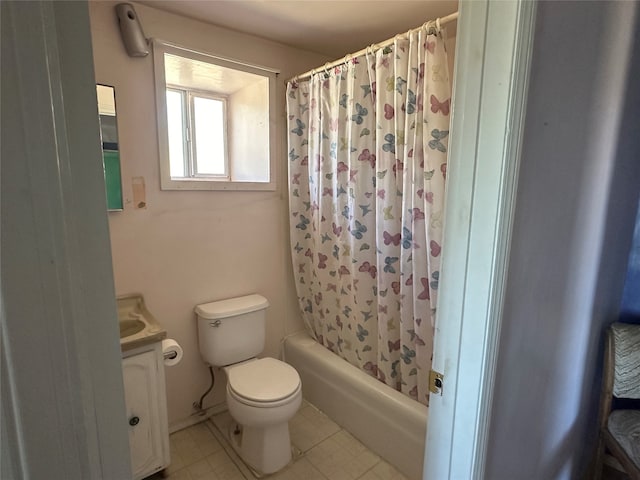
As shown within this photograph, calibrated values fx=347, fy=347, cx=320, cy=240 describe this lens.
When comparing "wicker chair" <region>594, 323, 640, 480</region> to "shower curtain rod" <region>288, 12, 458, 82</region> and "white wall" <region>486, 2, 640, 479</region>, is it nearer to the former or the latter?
"white wall" <region>486, 2, 640, 479</region>

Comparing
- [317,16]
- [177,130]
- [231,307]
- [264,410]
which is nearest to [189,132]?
[177,130]

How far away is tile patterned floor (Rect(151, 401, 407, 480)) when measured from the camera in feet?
5.63

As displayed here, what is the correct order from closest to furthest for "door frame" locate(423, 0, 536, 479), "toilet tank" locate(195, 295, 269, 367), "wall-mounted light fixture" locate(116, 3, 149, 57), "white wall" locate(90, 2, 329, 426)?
"door frame" locate(423, 0, 536, 479) < "wall-mounted light fixture" locate(116, 3, 149, 57) < "white wall" locate(90, 2, 329, 426) < "toilet tank" locate(195, 295, 269, 367)

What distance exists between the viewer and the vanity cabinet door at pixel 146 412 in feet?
4.82

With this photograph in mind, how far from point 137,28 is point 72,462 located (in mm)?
1804

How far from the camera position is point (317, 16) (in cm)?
174

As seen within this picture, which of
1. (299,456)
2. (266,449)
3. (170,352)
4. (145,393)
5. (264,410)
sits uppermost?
(170,352)

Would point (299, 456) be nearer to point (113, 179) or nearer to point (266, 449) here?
point (266, 449)

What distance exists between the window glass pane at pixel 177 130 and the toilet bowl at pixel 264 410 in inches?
48.9

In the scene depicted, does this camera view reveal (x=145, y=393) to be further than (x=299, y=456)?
No

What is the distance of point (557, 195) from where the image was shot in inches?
36.9

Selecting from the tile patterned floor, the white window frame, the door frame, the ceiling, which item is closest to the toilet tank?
the tile patterned floor

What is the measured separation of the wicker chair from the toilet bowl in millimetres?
1286

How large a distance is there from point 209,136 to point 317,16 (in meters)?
0.99
